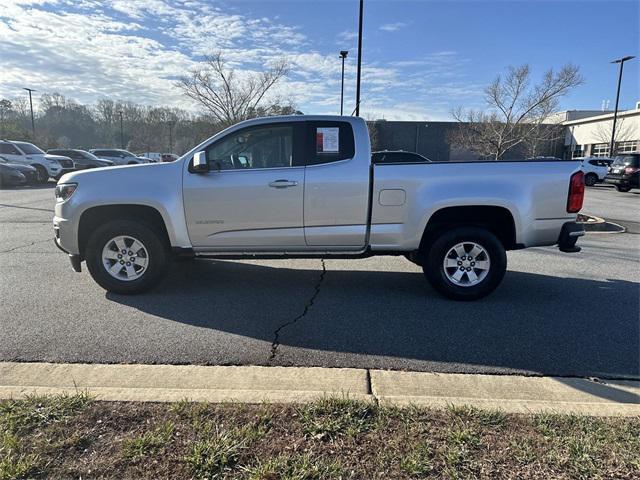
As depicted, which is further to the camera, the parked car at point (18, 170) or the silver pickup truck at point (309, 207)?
the parked car at point (18, 170)

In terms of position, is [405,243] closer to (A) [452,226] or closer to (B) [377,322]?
(A) [452,226]

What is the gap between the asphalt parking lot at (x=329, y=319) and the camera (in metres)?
3.57

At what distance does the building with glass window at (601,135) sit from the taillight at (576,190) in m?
40.6

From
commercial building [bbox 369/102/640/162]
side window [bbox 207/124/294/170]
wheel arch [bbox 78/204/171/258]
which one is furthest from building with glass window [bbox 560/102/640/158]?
wheel arch [bbox 78/204/171/258]

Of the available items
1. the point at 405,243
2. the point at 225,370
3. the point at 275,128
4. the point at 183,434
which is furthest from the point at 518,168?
the point at 183,434

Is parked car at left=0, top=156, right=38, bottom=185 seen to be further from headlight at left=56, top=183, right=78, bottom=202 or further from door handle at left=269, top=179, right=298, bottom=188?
door handle at left=269, top=179, right=298, bottom=188

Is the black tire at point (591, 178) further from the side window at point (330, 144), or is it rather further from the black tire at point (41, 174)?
the black tire at point (41, 174)

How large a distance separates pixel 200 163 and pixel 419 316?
288 centimetres

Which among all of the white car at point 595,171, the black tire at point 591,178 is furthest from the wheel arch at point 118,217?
the black tire at point 591,178

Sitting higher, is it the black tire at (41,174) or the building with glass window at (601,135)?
the building with glass window at (601,135)

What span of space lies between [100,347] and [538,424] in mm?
3448

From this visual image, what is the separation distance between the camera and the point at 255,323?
4234mm

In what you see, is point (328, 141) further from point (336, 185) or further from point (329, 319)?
point (329, 319)

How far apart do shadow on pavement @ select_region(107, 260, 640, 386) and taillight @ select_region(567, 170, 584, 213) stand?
1.17 metres
